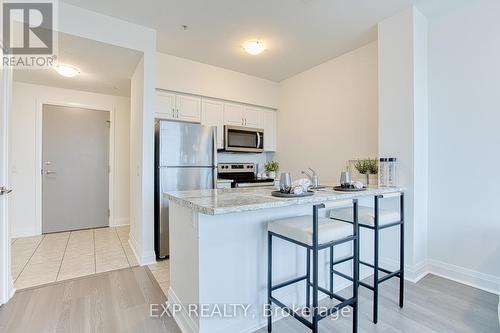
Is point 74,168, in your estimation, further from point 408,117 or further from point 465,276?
point 465,276

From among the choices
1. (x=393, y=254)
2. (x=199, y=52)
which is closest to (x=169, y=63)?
(x=199, y=52)

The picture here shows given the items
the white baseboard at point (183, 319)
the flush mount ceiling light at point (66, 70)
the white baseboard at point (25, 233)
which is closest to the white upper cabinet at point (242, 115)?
the flush mount ceiling light at point (66, 70)

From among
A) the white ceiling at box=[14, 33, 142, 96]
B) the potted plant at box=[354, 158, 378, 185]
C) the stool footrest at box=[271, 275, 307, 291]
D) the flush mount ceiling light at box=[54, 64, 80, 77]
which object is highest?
the white ceiling at box=[14, 33, 142, 96]

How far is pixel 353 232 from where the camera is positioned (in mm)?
1587

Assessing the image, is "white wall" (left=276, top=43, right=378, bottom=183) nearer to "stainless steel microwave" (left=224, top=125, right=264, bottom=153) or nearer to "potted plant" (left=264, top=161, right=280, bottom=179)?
"potted plant" (left=264, top=161, right=280, bottom=179)

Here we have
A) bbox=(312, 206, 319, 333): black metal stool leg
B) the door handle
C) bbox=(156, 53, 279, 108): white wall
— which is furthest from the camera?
bbox=(156, 53, 279, 108): white wall

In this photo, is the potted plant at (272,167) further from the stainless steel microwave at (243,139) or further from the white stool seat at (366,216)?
the white stool seat at (366,216)

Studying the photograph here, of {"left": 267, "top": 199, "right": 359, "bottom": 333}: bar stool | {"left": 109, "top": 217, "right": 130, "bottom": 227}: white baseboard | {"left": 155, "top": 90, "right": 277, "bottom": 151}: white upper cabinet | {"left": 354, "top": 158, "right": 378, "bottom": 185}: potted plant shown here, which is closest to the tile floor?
{"left": 109, "top": 217, "right": 130, "bottom": 227}: white baseboard

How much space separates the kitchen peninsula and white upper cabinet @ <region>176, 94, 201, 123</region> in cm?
207

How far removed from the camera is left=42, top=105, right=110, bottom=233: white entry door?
4.00 meters

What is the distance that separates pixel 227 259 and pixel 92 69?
312cm

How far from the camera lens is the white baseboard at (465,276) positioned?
2.15m

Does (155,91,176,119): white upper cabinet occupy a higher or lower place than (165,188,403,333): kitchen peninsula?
higher

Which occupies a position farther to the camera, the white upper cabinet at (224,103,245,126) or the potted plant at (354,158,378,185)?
the white upper cabinet at (224,103,245,126)
